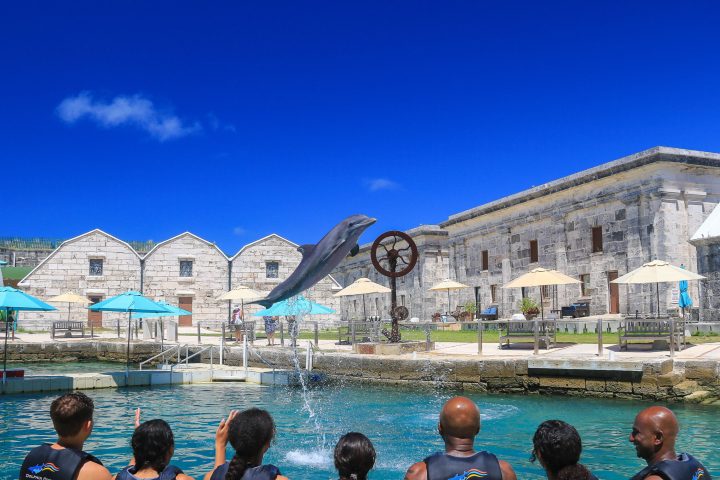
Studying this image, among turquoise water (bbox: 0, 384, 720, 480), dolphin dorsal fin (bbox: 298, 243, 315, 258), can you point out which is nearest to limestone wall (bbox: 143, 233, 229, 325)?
turquoise water (bbox: 0, 384, 720, 480)

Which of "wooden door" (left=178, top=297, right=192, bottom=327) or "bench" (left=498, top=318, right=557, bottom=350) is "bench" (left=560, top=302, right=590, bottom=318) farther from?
"wooden door" (left=178, top=297, right=192, bottom=327)

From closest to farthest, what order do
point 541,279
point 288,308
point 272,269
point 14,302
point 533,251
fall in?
point 14,302 → point 541,279 → point 288,308 → point 533,251 → point 272,269

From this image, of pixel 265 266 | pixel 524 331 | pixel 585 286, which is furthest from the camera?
pixel 265 266

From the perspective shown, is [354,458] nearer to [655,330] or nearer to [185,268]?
[655,330]

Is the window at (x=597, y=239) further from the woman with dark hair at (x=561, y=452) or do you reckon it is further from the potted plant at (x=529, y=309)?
the woman with dark hair at (x=561, y=452)

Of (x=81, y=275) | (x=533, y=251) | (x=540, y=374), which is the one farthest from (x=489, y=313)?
(x=81, y=275)

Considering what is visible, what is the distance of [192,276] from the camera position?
132ft

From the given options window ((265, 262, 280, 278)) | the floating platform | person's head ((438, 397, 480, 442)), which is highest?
window ((265, 262, 280, 278))

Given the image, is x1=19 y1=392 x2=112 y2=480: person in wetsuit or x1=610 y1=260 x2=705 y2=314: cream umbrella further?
x1=610 y1=260 x2=705 y2=314: cream umbrella

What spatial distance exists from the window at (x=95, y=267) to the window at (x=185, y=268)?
189 inches

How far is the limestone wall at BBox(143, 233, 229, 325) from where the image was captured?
39.9m

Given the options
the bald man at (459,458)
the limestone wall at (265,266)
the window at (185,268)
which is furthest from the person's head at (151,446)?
the window at (185,268)

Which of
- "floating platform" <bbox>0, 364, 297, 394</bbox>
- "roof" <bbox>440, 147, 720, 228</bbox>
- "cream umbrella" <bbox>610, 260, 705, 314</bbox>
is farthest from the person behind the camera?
"roof" <bbox>440, 147, 720, 228</bbox>

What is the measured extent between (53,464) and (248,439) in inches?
45.4
